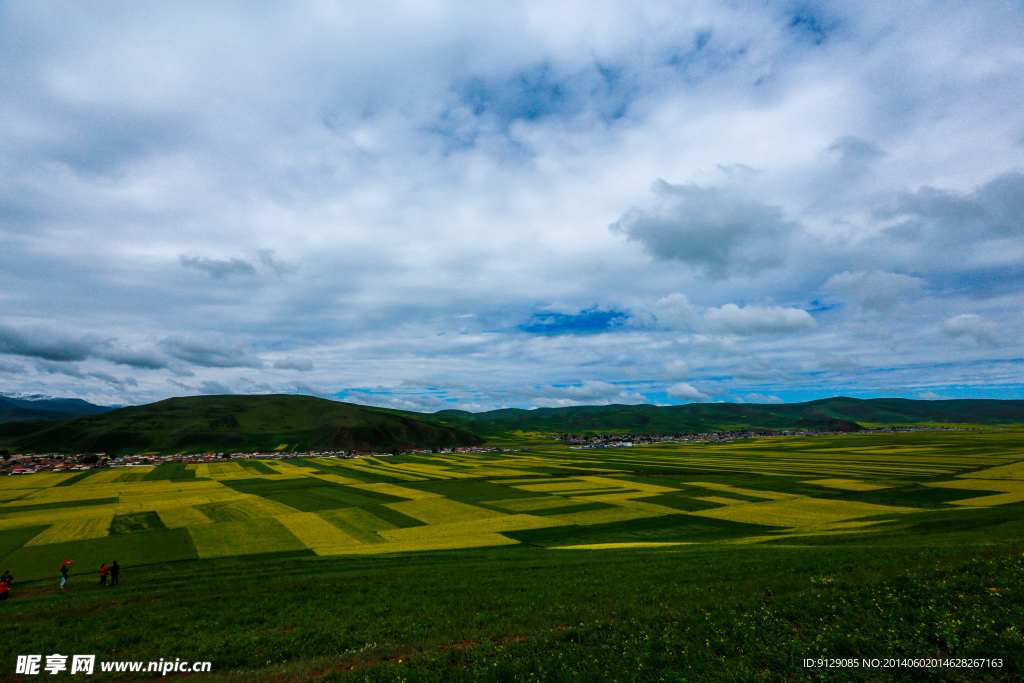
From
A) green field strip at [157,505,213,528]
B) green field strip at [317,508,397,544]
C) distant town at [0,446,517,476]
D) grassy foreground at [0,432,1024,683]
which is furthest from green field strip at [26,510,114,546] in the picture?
distant town at [0,446,517,476]

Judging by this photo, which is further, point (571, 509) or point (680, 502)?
point (680, 502)

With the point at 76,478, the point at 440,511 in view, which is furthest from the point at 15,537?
the point at 76,478

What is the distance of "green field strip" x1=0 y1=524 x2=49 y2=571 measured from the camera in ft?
137

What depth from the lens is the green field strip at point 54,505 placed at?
62.7 meters

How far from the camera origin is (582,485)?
80250 mm

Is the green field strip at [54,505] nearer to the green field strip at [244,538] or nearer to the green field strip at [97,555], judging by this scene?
the green field strip at [97,555]

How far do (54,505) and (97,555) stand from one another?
1704 inches

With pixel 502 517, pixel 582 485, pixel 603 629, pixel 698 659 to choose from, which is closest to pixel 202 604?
pixel 603 629

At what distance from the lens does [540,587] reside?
2242cm

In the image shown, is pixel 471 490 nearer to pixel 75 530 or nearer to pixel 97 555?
pixel 97 555

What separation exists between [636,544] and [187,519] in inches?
2164

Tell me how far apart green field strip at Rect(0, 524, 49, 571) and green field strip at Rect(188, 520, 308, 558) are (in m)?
14.1

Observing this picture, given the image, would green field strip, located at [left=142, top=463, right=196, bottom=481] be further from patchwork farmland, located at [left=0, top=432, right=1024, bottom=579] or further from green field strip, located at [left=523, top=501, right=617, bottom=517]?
green field strip, located at [left=523, top=501, right=617, bottom=517]

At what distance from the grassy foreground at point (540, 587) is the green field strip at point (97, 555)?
0.34 metres
